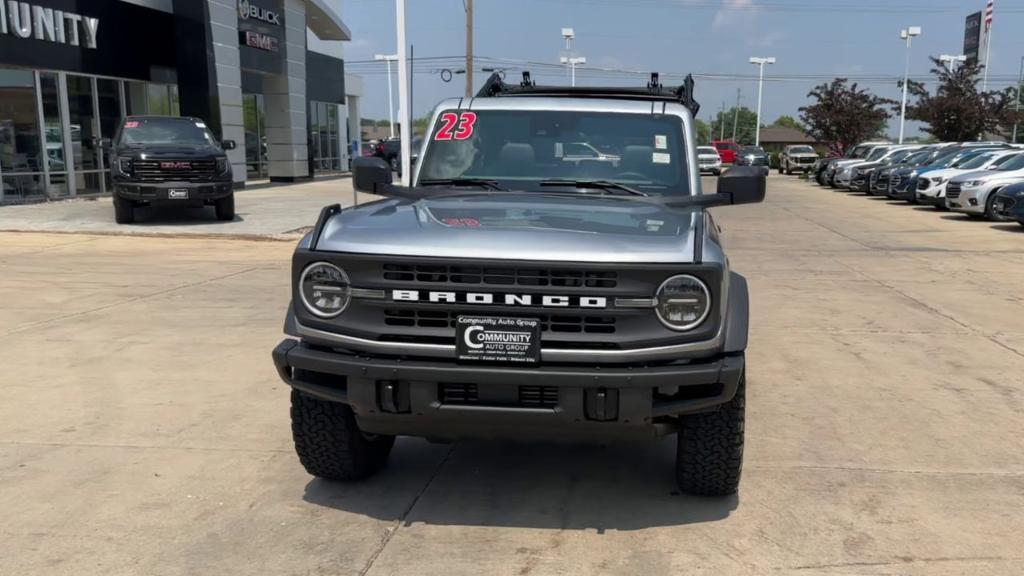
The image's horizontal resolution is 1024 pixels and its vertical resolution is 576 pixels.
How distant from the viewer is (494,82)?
6.53m

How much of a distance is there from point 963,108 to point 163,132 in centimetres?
3531

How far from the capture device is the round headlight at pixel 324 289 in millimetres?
3457

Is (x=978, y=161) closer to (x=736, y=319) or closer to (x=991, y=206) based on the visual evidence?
(x=991, y=206)

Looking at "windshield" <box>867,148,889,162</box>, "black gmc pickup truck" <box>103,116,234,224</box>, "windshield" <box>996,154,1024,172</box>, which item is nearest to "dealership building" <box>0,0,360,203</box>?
"black gmc pickup truck" <box>103,116,234,224</box>

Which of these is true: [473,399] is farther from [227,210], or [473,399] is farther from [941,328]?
[227,210]

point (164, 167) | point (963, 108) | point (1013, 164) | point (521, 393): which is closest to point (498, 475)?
point (521, 393)

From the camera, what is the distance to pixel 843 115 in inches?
1769

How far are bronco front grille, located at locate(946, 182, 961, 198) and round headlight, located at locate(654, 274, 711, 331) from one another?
733 inches

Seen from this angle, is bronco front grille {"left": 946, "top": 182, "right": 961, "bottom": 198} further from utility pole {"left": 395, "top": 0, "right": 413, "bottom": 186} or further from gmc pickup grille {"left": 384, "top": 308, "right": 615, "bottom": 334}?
gmc pickup grille {"left": 384, "top": 308, "right": 615, "bottom": 334}

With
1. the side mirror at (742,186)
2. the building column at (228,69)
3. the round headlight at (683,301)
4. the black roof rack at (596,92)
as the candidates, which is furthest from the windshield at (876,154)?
the round headlight at (683,301)

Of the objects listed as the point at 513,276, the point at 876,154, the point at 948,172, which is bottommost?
the point at 948,172

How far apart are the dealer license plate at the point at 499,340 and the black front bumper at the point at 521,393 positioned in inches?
1.8

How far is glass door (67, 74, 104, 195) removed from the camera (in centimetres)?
2047

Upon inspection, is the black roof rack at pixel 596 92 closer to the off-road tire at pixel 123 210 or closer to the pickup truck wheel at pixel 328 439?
the pickup truck wheel at pixel 328 439
